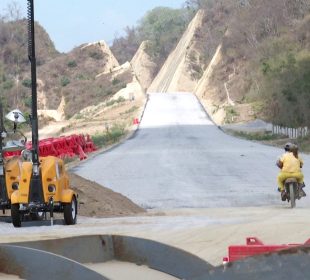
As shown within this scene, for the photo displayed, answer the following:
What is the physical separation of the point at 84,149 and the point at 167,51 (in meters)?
131

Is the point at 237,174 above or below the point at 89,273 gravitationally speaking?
below

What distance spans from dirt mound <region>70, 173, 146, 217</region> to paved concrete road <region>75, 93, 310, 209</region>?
3.62 feet

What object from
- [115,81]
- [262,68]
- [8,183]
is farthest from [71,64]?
[8,183]

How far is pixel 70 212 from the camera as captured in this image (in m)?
13.8

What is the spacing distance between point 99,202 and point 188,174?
10.6 meters

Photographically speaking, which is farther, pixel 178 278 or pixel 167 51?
pixel 167 51

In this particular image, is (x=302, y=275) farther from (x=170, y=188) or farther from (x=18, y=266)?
(x=170, y=188)

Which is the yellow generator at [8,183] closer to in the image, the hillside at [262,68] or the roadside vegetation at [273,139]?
the roadside vegetation at [273,139]

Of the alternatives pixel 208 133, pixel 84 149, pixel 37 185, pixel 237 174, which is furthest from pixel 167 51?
pixel 37 185

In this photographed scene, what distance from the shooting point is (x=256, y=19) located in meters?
109

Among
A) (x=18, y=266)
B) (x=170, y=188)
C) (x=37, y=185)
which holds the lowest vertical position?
(x=170, y=188)

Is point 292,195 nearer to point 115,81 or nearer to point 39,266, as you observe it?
point 39,266

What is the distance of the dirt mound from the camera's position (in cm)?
1685

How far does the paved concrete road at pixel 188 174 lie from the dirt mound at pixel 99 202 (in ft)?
3.62
